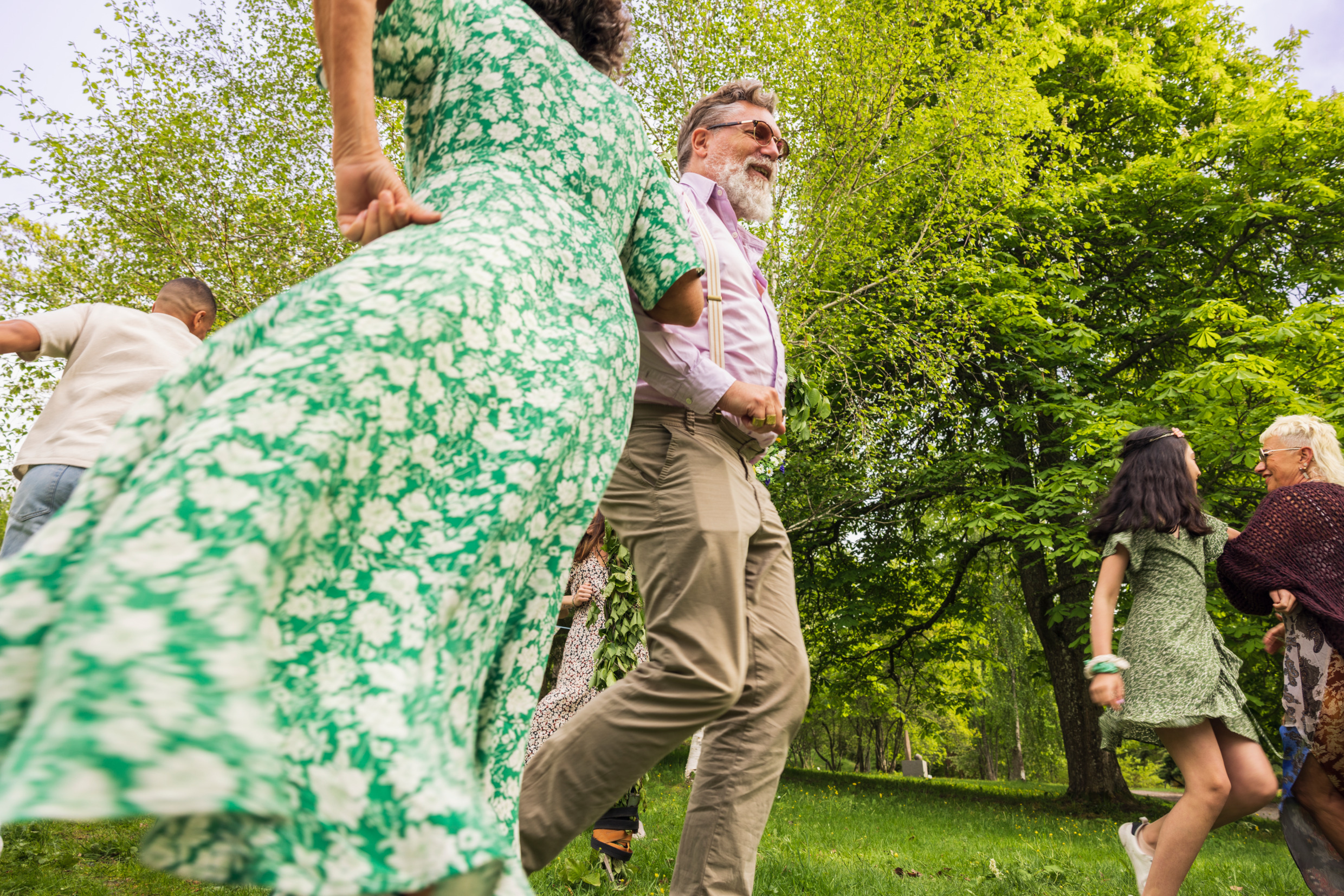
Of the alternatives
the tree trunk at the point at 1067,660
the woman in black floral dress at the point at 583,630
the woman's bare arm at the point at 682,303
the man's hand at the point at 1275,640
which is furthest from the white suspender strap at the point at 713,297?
the tree trunk at the point at 1067,660

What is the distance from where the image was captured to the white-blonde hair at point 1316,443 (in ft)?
14.4

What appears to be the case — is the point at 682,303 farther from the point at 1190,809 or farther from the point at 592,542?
the point at 592,542

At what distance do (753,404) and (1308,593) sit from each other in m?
3.21

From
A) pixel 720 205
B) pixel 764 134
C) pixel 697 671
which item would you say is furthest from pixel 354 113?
pixel 764 134

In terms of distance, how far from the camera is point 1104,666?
3.81 m

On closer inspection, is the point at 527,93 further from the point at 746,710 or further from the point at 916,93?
the point at 916,93

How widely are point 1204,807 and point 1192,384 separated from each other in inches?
273

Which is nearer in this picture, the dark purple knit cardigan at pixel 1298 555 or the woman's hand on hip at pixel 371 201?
the woman's hand on hip at pixel 371 201

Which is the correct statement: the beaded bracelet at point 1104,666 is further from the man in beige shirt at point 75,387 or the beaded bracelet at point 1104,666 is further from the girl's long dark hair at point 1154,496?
the man in beige shirt at point 75,387

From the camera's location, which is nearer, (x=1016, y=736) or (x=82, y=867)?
(x=82, y=867)

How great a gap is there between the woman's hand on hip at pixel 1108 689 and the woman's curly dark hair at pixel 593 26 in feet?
10.8

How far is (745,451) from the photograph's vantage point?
104 inches

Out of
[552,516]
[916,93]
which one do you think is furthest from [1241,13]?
[552,516]

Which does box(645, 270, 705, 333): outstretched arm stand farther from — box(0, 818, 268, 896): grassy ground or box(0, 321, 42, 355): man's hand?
box(0, 321, 42, 355): man's hand
